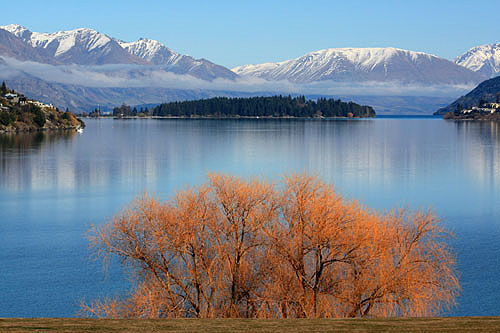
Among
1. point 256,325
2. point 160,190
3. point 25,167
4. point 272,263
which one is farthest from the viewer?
point 25,167

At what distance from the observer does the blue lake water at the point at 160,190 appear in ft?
102

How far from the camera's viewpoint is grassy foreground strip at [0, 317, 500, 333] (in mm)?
18766

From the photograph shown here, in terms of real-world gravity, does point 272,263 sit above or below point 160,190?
below

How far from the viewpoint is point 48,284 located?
1224 inches

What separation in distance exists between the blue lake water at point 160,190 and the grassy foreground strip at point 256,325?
8993 mm

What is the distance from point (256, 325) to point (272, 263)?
10213 mm

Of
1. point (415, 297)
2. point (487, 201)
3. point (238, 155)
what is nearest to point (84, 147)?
point (238, 155)

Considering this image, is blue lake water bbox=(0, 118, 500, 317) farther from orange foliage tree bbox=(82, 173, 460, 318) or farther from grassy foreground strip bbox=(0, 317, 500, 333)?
grassy foreground strip bbox=(0, 317, 500, 333)

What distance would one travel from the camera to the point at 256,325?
63.9 ft

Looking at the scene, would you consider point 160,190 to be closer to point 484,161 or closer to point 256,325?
point 256,325

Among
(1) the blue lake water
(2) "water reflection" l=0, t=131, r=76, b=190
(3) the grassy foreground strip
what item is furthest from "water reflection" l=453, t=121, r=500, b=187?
(3) the grassy foreground strip

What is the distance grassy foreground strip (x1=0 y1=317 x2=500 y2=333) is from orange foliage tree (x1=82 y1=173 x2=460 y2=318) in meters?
7.31

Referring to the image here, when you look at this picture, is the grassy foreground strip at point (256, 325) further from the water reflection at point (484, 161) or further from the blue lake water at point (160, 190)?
the water reflection at point (484, 161)

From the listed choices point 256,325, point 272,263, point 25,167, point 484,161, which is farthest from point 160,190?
point 484,161
